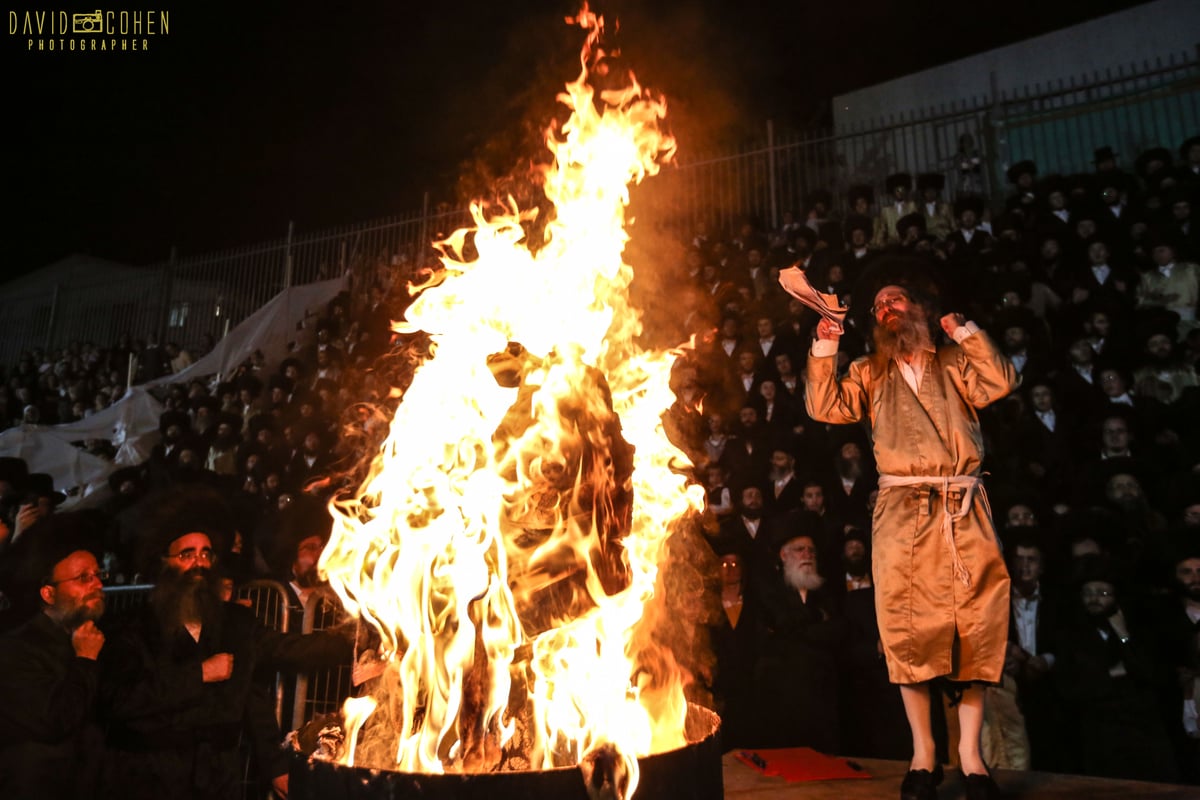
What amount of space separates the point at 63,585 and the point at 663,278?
8225 mm

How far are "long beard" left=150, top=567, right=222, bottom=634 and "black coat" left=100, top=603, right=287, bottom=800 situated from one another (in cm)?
4

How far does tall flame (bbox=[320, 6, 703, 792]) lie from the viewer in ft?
10.0

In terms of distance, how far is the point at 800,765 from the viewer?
4.29 m

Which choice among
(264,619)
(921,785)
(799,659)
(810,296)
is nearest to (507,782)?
(921,785)

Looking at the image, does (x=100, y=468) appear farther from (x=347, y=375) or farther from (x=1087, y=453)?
(x=1087, y=453)

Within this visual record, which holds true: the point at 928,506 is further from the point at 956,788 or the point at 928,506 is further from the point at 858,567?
the point at 858,567

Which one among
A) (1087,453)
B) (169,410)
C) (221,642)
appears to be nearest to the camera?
(221,642)

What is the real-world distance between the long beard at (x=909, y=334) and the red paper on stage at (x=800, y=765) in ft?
6.66

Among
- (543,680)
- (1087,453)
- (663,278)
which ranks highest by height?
(663,278)

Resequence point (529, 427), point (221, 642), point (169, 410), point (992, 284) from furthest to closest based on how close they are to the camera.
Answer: point (169, 410) < point (992, 284) < point (221, 642) < point (529, 427)

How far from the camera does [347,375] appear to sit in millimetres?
12211

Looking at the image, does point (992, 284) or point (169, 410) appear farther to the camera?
point (169, 410)

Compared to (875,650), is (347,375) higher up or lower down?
higher up

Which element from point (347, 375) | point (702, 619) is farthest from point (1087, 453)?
point (347, 375)
